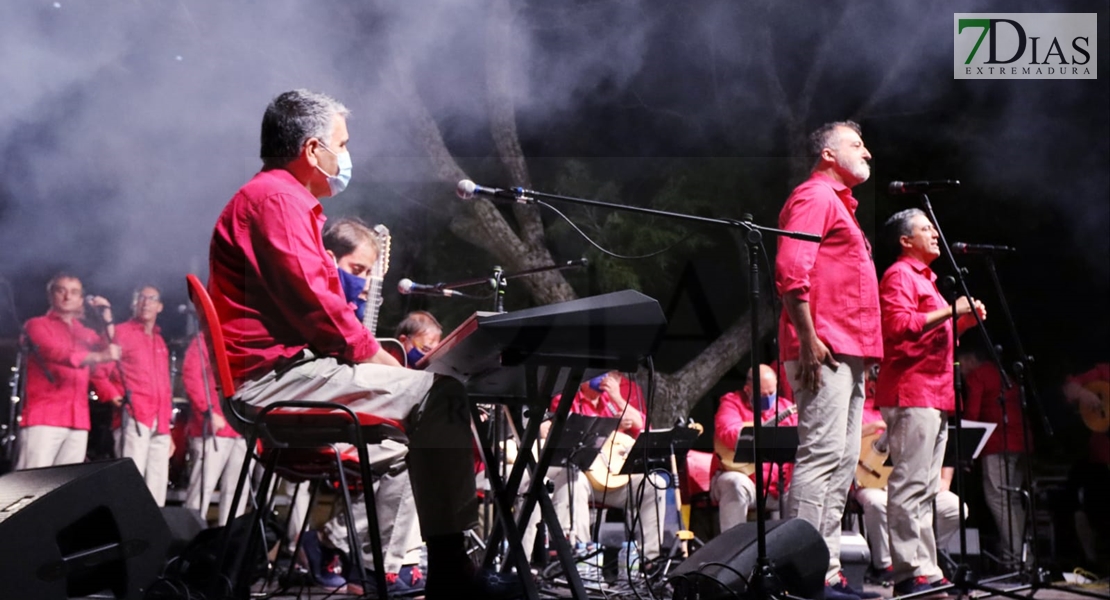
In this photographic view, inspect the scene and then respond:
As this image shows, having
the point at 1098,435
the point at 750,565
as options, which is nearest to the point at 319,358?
the point at 750,565

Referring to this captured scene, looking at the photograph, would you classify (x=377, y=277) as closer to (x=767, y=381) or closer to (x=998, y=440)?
(x=767, y=381)

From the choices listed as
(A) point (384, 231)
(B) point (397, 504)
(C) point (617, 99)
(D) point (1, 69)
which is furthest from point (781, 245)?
(D) point (1, 69)

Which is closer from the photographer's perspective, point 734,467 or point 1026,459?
point 1026,459

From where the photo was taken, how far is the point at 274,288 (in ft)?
7.92

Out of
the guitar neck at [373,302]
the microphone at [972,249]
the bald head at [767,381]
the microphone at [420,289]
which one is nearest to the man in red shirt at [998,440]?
the bald head at [767,381]

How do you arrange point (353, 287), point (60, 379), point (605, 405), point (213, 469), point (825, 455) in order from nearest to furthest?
point (825, 455), point (353, 287), point (60, 379), point (605, 405), point (213, 469)

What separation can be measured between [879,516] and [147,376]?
3.62 metres

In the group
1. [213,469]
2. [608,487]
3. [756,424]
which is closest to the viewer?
[756,424]

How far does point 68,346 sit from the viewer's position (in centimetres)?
445

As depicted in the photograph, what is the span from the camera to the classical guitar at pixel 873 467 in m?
4.75

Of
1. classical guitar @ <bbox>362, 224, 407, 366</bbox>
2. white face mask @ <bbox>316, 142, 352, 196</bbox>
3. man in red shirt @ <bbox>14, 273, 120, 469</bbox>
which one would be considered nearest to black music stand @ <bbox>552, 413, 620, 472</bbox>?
classical guitar @ <bbox>362, 224, 407, 366</bbox>

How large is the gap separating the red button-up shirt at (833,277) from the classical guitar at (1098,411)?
2244 mm

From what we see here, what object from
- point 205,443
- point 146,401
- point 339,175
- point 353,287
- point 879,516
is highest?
point 339,175

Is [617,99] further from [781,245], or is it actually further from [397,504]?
[397,504]
